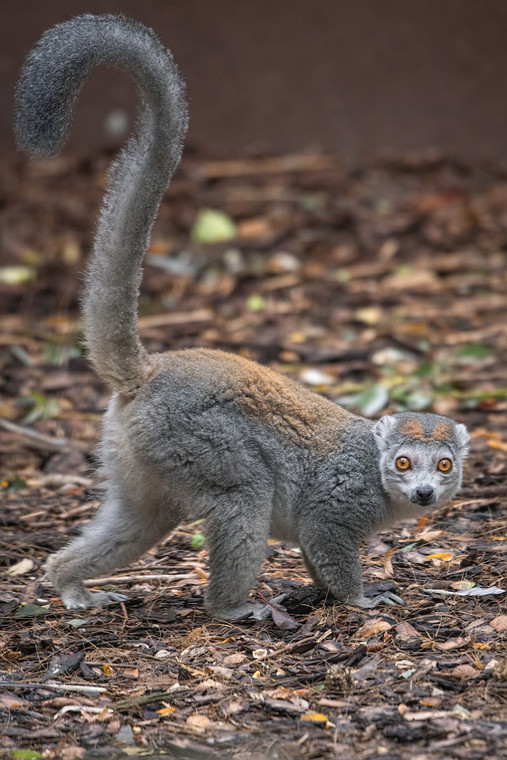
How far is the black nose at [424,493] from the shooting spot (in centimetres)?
575

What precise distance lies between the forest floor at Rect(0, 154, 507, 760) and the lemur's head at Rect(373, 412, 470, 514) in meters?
0.64

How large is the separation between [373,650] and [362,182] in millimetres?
10473

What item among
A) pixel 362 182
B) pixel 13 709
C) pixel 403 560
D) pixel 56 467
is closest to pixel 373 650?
pixel 403 560

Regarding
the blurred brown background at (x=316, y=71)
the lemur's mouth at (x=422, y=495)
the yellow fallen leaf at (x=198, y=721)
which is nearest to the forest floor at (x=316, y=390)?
the yellow fallen leaf at (x=198, y=721)

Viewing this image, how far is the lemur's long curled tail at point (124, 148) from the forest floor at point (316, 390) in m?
1.60

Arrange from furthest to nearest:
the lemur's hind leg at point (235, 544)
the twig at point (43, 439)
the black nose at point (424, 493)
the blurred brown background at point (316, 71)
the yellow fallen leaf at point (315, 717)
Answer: the blurred brown background at point (316, 71) → the twig at point (43, 439) → the black nose at point (424, 493) → the lemur's hind leg at point (235, 544) → the yellow fallen leaf at point (315, 717)

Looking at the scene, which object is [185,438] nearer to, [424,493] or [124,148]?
[424,493]

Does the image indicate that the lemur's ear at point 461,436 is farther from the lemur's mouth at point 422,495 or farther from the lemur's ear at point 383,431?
the lemur's mouth at point 422,495

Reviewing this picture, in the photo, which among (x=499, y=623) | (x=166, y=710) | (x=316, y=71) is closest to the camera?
(x=166, y=710)

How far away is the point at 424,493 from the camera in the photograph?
575cm

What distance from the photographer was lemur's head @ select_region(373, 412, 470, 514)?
5957 millimetres

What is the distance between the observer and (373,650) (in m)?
5.29

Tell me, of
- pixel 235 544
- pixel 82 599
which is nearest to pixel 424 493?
pixel 235 544

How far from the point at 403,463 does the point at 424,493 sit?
0.97 ft
